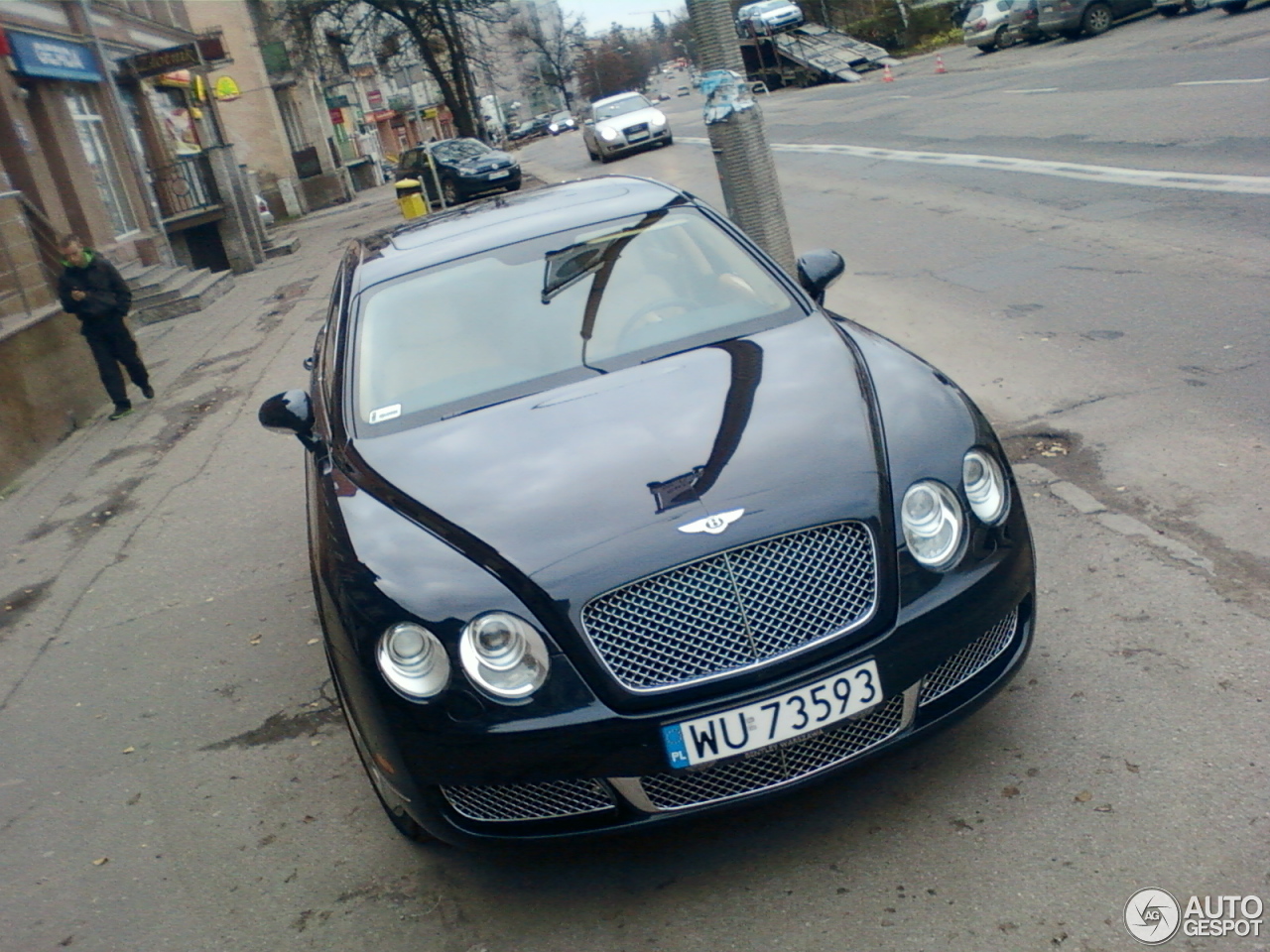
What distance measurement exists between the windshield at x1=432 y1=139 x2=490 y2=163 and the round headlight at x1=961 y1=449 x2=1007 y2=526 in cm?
3022

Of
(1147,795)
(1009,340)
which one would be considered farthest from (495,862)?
(1009,340)

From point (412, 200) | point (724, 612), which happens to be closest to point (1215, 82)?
point (412, 200)

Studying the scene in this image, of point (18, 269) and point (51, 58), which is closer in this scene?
point (18, 269)

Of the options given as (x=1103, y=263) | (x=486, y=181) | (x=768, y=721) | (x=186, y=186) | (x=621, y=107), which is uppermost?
(x=186, y=186)

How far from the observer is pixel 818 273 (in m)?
4.60

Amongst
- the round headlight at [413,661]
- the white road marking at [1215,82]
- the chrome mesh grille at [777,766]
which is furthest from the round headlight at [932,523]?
the white road marking at [1215,82]

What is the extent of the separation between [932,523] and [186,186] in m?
24.7

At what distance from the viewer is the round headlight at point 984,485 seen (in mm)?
3176

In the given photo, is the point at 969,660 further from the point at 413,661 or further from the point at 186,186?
the point at 186,186

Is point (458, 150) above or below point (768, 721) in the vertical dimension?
above

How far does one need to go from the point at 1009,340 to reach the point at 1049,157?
7.12m

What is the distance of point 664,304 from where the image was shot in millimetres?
4348

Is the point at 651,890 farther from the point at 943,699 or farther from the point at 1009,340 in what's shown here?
the point at 1009,340

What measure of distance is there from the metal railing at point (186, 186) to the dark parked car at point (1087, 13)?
19536mm
